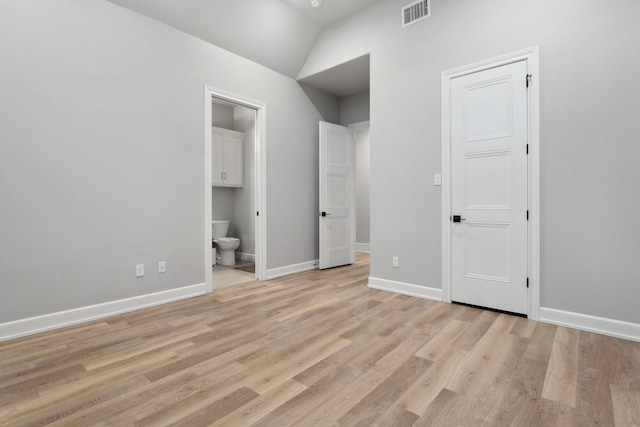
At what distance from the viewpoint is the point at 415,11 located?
3.54 meters

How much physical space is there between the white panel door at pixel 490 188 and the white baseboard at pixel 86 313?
2.90 metres

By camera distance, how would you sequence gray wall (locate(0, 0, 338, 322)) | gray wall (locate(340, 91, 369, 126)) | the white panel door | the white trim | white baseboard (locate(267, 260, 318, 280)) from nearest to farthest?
1. the white trim
2. gray wall (locate(0, 0, 338, 322))
3. the white panel door
4. white baseboard (locate(267, 260, 318, 280))
5. gray wall (locate(340, 91, 369, 126))

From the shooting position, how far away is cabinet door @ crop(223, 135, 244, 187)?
5.85 m

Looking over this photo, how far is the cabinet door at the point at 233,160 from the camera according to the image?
5848 mm

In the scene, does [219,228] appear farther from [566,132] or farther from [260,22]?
[566,132]

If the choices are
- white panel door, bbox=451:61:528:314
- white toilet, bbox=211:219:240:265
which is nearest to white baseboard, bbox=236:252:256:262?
white toilet, bbox=211:219:240:265

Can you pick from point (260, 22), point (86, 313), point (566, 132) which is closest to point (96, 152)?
point (86, 313)

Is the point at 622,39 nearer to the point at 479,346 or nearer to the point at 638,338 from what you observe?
the point at 638,338

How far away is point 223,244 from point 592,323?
480 centimetres

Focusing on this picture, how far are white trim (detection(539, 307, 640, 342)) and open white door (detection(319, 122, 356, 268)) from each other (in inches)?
114

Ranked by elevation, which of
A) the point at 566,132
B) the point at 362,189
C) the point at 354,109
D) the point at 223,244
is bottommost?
the point at 223,244

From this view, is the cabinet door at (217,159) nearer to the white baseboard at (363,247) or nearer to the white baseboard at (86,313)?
the white baseboard at (86,313)

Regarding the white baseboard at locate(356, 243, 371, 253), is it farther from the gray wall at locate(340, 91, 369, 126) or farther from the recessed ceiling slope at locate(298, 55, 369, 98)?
the recessed ceiling slope at locate(298, 55, 369, 98)

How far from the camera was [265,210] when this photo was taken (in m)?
4.36
